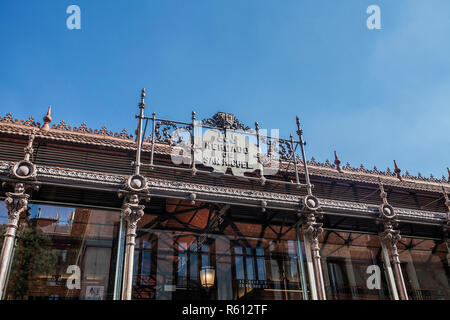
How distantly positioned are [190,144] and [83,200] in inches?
184

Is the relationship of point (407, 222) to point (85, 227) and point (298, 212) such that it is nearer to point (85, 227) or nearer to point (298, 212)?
point (298, 212)

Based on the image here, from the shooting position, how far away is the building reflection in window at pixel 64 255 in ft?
38.4

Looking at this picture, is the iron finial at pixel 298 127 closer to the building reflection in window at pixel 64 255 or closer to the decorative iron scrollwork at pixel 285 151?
the decorative iron scrollwork at pixel 285 151

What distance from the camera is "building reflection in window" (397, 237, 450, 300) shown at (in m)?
16.1

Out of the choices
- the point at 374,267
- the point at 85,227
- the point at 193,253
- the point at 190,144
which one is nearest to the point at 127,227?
the point at 85,227

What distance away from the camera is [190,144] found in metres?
15.7

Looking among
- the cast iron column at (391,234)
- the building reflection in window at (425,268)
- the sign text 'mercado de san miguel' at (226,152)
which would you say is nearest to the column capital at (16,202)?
the sign text 'mercado de san miguel' at (226,152)

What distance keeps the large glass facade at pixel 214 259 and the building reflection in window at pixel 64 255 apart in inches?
44.4

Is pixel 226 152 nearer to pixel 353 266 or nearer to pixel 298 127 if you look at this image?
pixel 298 127

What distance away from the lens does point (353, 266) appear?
50.9ft

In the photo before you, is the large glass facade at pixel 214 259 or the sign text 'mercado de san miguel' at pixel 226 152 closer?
the large glass facade at pixel 214 259

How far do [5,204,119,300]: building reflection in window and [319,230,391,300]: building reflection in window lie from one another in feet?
26.8
